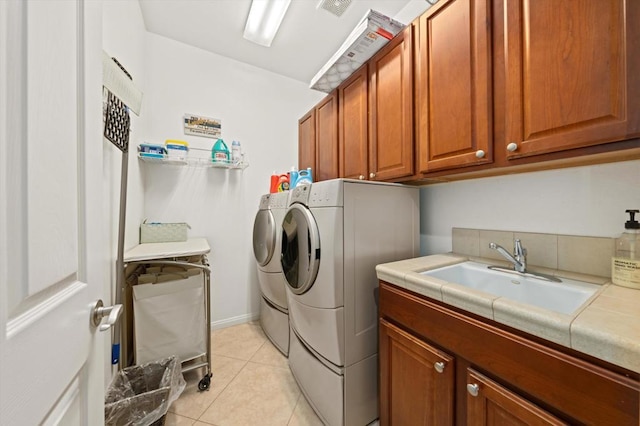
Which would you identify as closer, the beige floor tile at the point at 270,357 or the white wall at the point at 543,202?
the white wall at the point at 543,202

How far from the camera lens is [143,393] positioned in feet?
3.93

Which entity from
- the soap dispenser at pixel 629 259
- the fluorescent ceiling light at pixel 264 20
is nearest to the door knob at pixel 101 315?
the soap dispenser at pixel 629 259

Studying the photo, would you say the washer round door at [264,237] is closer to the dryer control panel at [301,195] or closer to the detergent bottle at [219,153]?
the dryer control panel at [301,195]

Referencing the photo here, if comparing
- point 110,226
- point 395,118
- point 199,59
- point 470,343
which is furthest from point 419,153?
point 199,59

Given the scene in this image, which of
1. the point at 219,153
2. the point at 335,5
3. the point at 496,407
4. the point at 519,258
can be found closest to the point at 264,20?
the point at 335,5

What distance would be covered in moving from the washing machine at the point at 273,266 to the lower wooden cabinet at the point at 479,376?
37.9 inches

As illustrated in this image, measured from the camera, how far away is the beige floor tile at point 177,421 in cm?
132

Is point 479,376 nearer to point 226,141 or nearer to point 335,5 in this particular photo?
point 335,5

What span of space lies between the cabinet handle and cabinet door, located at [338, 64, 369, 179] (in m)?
1.27

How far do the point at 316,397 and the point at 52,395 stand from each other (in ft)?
4.35

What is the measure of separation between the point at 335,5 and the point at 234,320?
3077 millimetres

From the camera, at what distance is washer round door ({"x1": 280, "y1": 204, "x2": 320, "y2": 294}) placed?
132 centimetres

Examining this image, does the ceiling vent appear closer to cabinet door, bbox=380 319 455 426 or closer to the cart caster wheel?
cabinet door, bbox=380 319 455 426

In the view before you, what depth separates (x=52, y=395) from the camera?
41cm
